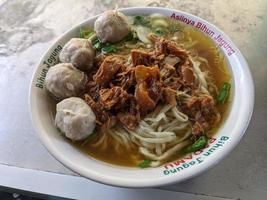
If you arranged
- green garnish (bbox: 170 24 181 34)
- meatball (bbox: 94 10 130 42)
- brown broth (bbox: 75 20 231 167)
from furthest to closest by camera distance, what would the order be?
green garnish (bbox: 170 24 181 34)
meatball (bbox: 94 10 130 42)
brown broth (bbox: 75 20 231 167)

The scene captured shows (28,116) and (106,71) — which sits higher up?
(106,71)

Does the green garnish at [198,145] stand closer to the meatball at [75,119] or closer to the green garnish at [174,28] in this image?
the meatball at [75,119]

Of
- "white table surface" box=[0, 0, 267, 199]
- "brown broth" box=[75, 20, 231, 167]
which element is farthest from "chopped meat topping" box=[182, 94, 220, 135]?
"white table surface" box=[0, 0, 267, 199]

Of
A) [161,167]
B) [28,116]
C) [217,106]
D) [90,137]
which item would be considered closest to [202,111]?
[217,106]

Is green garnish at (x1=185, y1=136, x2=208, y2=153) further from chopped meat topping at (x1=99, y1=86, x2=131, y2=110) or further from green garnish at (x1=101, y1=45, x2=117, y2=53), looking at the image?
green garnish at (x1=101, y1=45, x2=117, y2=53)

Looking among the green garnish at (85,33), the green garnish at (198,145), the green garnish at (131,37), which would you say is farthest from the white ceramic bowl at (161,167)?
the green garnish at (131,37)

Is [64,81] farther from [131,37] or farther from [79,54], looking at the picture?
[131,37]
